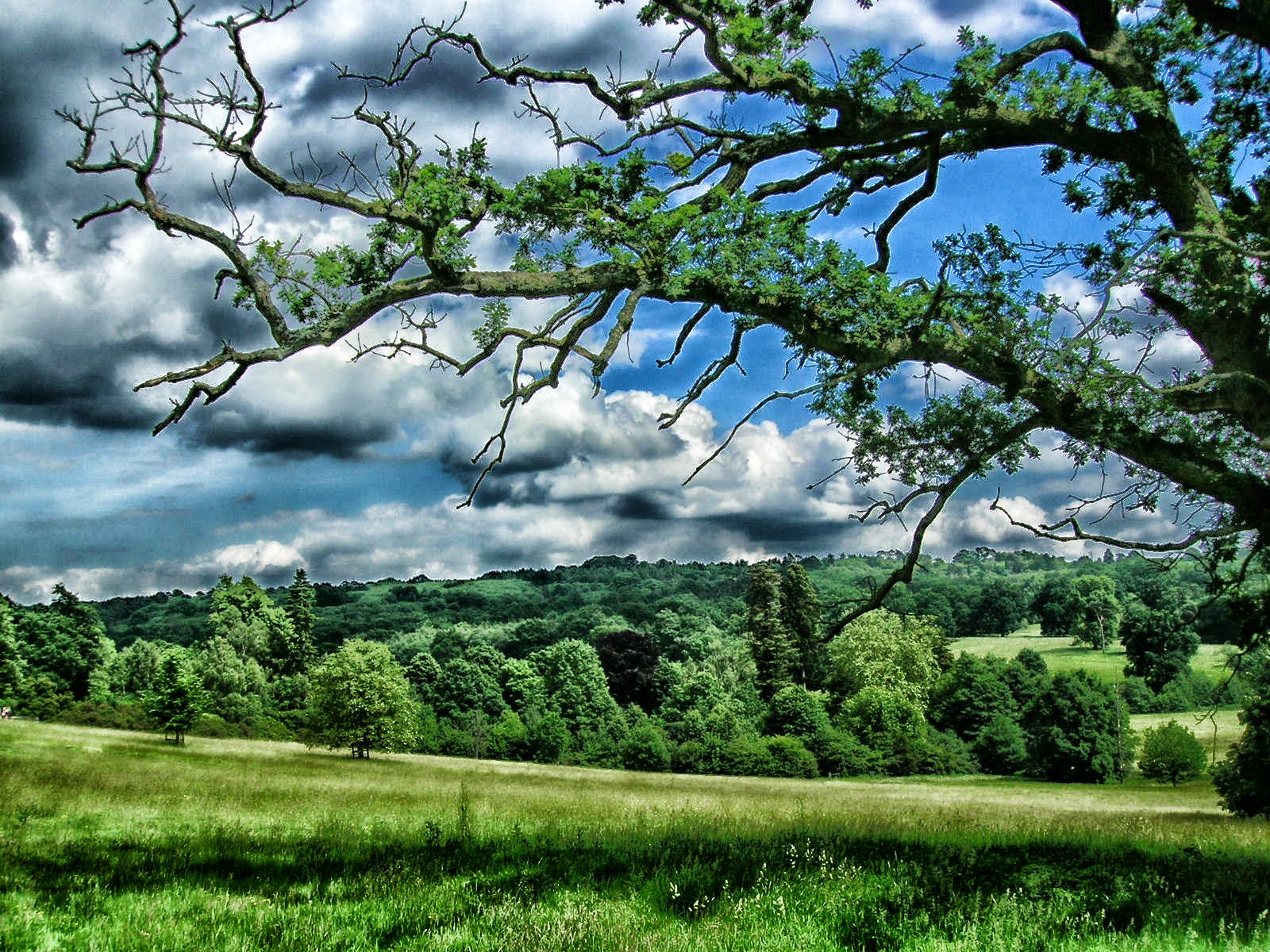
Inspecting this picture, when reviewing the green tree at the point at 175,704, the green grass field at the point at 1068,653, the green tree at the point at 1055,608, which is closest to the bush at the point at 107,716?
the green tree at the point at 175,704

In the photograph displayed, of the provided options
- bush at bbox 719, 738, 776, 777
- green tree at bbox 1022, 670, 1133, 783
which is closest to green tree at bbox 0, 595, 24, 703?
bush at bbox 719, 738, 776, 777

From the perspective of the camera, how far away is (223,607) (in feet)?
276

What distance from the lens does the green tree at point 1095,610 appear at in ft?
338

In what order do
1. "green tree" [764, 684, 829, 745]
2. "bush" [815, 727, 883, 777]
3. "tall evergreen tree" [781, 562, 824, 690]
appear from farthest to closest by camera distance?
"tall evergreen tree" [781, 562, 824, 690] → "green tree" [764, 684, 829, 745] → "bush" [815, 727, 883, 777]

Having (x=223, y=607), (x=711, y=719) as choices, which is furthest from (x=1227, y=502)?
(x=223, y=607)

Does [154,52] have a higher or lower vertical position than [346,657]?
higher

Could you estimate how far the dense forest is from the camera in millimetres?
54125

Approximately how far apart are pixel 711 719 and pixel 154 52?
62.1 m

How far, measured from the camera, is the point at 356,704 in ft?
151

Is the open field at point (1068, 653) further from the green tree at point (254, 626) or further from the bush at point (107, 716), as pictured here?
the bush at point (107, 716)

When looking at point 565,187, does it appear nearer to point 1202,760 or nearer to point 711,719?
point 1202,760

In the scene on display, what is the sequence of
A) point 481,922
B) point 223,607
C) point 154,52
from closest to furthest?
point 481,922 < point 154,52 < point 223,607

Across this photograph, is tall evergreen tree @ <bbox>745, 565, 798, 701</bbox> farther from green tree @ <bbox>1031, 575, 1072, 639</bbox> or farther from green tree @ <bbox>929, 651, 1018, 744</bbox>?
green tree @ <bbox>1031, 575, 1072, 639</bbox>

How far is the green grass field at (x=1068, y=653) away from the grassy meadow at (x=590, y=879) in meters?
83.4
